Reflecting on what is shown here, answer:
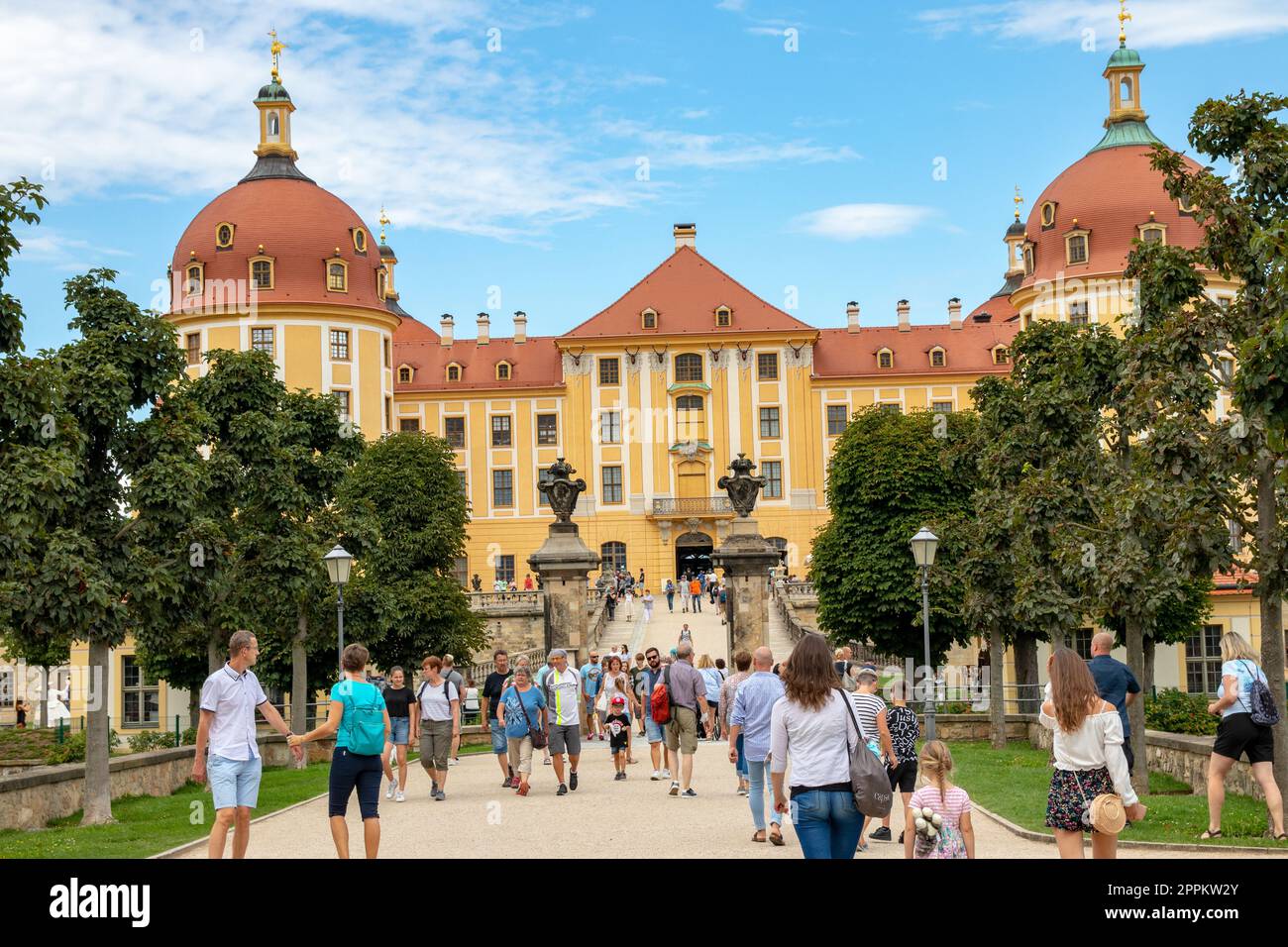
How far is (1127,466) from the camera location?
852 inches

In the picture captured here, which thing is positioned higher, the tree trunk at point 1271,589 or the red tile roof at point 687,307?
the red tile roof at point 687,307

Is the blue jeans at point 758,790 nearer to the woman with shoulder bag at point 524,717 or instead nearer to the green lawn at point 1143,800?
the green lawn at point 1143,800

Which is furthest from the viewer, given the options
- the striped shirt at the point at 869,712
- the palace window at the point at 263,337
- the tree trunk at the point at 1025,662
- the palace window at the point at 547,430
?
the palace window at the point at 547,430

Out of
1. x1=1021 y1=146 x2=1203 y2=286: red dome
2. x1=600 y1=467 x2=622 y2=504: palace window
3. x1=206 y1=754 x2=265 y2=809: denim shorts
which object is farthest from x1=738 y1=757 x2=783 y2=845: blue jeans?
x1=600 y1=467 x2=622 y2=504: palace window

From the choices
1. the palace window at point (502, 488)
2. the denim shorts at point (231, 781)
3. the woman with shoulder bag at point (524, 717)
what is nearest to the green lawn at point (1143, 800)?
the woman with shoulder bag at point (524, 717)

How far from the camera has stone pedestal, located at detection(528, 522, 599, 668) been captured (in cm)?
3534

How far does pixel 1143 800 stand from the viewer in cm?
1625

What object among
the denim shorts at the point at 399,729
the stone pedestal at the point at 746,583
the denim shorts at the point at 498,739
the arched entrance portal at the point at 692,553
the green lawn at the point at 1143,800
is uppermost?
the arched entrance portal at the point at 692,553

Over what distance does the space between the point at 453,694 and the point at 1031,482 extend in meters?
9.02

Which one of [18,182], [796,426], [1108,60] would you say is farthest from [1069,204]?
[18,182]

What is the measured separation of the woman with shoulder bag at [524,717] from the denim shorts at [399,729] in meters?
1.12

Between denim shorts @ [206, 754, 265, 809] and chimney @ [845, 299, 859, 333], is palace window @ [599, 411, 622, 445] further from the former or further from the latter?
denim shorts @ [206, 754, 265, 809]

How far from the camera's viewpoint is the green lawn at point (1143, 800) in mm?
13250
